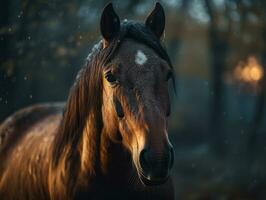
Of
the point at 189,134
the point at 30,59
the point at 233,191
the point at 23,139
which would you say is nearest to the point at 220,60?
the point at 189,134

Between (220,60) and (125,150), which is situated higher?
(125,150)

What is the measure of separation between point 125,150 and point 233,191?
26.3 ft

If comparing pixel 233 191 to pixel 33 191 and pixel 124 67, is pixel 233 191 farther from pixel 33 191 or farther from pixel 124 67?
pixel 124 67

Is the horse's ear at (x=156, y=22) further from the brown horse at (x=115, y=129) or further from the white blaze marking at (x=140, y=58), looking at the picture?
the white blaze marking at (x=140, y=58)

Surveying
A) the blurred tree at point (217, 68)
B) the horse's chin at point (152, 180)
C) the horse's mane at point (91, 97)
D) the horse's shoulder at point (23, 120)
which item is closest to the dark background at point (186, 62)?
the blurred tree at point (217, 68)

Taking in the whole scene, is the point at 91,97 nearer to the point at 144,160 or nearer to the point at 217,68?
the point at 144,160

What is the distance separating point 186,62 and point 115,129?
784 inches

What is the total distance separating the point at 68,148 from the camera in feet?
12.1

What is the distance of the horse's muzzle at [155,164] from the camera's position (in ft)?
8.79

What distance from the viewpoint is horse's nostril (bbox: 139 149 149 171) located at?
8.90 feet

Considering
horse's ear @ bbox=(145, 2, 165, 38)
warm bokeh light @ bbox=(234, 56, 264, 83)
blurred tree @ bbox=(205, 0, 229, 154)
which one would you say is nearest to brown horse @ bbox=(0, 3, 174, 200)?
horse's ear @ bbox=(145, 2, 165, 38)

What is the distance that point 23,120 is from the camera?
5.61 meters

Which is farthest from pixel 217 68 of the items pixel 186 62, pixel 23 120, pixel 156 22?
pixel 156 22

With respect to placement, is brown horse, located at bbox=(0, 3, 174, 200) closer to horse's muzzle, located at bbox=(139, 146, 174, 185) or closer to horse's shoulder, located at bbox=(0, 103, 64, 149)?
horse's muzzle, located at bbox=(139, 146, 174, 185)
